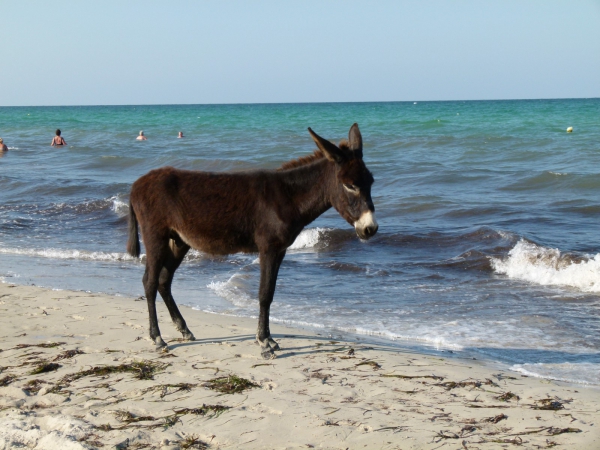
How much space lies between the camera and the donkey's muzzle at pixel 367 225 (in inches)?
225

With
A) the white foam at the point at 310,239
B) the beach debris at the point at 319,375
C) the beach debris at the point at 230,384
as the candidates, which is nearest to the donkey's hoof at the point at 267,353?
the beach debris at the point at 319,375

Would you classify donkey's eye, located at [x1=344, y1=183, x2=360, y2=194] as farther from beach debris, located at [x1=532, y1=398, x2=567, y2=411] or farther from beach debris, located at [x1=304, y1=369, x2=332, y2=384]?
beach debris, located at [x1=532, y1=398, x2=567, y2=411]

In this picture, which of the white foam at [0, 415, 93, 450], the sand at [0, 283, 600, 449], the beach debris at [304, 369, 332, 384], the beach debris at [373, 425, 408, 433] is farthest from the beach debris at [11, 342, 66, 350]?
the beach debris at [373, 425, 408, 433]

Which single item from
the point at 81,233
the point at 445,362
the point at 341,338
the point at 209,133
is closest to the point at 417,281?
the point at 341,338

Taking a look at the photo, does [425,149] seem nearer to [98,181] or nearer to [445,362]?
[98,181]

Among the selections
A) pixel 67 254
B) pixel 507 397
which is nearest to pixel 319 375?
pixel 507 397

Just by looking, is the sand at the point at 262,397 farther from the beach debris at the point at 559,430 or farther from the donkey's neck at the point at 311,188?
the donkey's neck at the point at 311,188

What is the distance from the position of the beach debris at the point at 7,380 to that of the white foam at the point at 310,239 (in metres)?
8.07

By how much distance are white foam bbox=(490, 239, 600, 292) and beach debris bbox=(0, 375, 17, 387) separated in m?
7.51

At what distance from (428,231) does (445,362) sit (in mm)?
8113

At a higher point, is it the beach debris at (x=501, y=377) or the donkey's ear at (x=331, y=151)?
the donkey's ear at (x=331, y=151)

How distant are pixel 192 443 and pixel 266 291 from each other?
2021 mm

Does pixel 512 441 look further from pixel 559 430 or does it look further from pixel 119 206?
pixel 119 206

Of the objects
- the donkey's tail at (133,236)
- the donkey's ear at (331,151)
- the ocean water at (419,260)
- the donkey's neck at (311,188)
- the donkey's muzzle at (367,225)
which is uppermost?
the donkey's ear at (331,151)
